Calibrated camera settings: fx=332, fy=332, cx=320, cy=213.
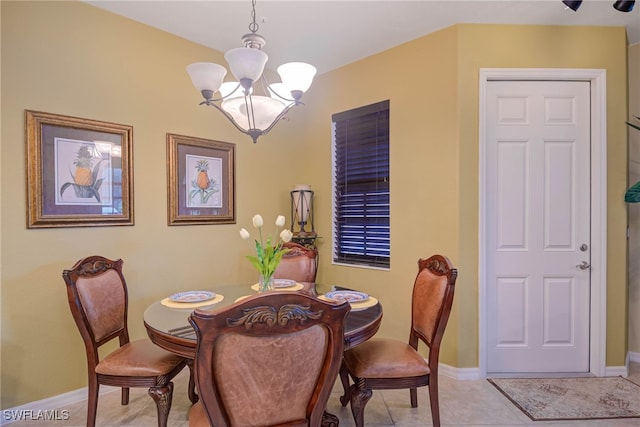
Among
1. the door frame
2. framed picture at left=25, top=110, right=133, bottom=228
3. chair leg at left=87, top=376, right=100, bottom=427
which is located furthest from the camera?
the door frame

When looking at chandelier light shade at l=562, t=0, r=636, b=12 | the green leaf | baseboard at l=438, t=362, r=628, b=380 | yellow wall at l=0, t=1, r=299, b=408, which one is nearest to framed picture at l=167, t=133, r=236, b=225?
yellow wall at l=0, t=1, r=299, b=408

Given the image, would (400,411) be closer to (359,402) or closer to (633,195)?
(359,402)

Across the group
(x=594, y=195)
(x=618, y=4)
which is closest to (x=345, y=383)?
(x=594, y=195)

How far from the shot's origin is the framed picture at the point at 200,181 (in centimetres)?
290

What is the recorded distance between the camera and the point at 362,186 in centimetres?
348

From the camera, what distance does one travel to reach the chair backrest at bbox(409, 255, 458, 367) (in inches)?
73.7

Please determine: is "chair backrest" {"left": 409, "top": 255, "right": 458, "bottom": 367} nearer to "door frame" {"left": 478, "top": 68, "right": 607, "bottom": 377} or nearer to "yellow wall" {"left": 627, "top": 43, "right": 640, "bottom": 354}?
"door frame" {"left": 478, "top": 68, "right": 607, "bottom": 377}

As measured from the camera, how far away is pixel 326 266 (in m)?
3.71

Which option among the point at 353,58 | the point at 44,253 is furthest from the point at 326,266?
the point at 44,253

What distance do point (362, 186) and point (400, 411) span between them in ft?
6.68

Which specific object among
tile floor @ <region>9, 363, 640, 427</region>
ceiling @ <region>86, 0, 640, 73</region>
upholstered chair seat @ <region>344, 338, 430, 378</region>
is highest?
ceiling @ <region>86, 0, 640, 73</region>

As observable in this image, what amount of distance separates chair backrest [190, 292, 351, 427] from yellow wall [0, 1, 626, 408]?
73.8 inches

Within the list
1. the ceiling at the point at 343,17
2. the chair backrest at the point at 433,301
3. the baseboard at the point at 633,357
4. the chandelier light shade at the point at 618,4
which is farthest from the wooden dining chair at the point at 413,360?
the baseboard at the point at 633,357

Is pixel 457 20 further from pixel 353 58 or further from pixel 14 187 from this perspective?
pixel 14 187
